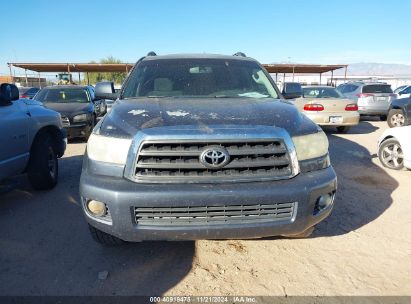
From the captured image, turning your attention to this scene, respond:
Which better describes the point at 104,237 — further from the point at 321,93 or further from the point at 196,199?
the point at 321,93

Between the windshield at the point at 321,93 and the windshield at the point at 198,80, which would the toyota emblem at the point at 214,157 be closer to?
the windshield at the point at 198,80

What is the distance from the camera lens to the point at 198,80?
4.01 meters

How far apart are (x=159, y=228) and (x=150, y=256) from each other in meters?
0.79

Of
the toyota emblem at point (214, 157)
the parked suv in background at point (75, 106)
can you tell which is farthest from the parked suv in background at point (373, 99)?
the toyota emblem at point (214, 157)

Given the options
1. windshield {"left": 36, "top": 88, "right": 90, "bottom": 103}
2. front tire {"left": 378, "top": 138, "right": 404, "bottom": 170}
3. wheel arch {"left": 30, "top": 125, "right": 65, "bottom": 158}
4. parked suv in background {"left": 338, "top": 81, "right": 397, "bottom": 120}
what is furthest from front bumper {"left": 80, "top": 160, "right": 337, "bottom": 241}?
parked suv in background {"left": 338, "top": 81, "right": 397, "bottom": 120}

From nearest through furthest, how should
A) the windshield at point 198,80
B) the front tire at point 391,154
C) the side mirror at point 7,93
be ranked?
the windshield at point 198,80 < the side mirror at point 7,93 < the front tire at point 391,154

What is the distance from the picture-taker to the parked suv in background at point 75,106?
29.3ft

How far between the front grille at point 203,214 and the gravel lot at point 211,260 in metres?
0.57

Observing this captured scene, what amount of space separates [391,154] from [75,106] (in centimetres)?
759

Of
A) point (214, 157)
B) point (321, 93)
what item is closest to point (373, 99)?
point (321, 93)

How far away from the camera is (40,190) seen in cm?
504

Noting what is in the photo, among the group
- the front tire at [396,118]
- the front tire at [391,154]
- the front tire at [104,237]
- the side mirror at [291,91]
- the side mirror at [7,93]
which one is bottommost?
the front tire at [396,118]

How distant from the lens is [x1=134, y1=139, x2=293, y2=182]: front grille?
2561mm

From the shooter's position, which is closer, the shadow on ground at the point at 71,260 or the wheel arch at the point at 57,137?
the shadow on ground at the point at 71,260
